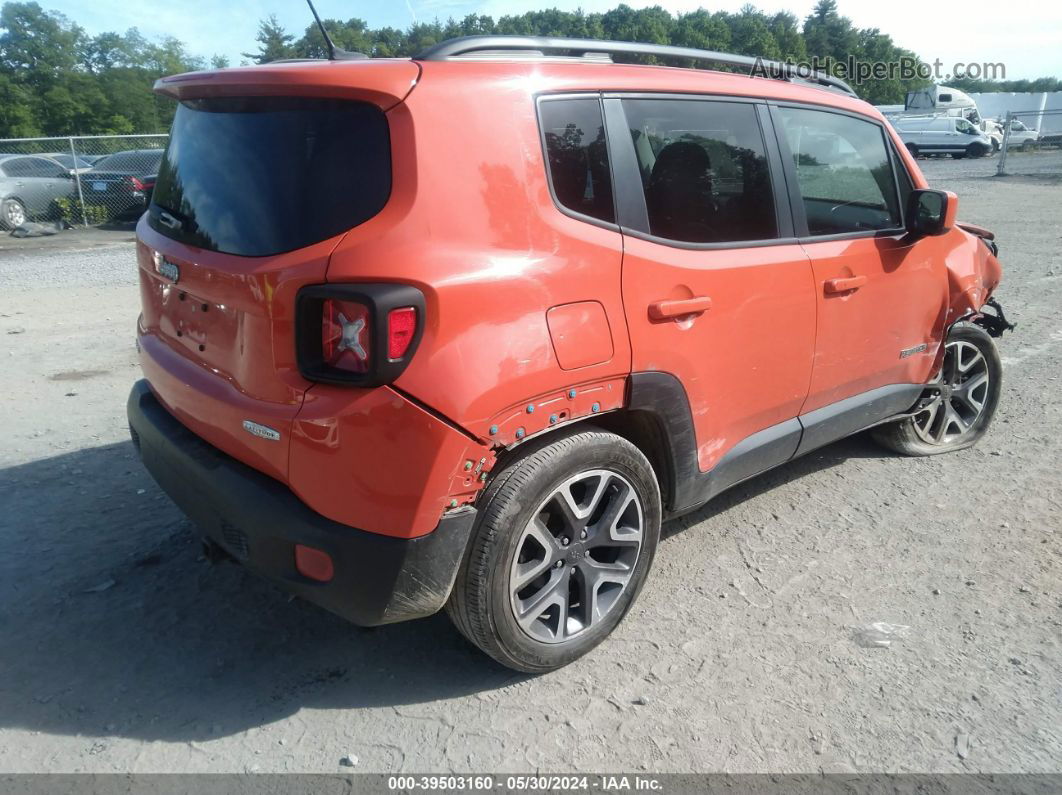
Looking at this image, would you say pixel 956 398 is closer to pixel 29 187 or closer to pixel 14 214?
pixel 14 214

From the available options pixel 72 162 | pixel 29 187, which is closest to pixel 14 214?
pixel 29 187

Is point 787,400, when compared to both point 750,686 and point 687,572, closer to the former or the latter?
point 687,572

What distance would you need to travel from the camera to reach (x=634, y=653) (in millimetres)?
2920

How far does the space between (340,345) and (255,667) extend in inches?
50.7

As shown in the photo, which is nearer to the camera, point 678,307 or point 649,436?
point 678,307

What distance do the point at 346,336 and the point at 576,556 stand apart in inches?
43.8

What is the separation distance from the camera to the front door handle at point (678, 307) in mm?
2756

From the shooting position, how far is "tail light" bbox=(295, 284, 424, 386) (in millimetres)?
2162

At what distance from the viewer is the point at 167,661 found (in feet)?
9.26

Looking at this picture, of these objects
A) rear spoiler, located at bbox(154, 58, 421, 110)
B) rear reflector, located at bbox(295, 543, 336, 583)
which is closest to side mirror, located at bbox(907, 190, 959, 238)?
rear spoiler, located at bbox(154, 58, 421, 110)

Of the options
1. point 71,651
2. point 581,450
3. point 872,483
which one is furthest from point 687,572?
point 71,651

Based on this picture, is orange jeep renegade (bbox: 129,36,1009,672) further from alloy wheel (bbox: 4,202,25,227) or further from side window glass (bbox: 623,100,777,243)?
alloy wheel (bbox: 4,202,25,227)

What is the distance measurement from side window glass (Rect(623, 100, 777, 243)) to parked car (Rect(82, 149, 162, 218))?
1566cm

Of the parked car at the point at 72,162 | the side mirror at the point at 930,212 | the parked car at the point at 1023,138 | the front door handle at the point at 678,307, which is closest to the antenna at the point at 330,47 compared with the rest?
the front door handle at the point at 678,307
